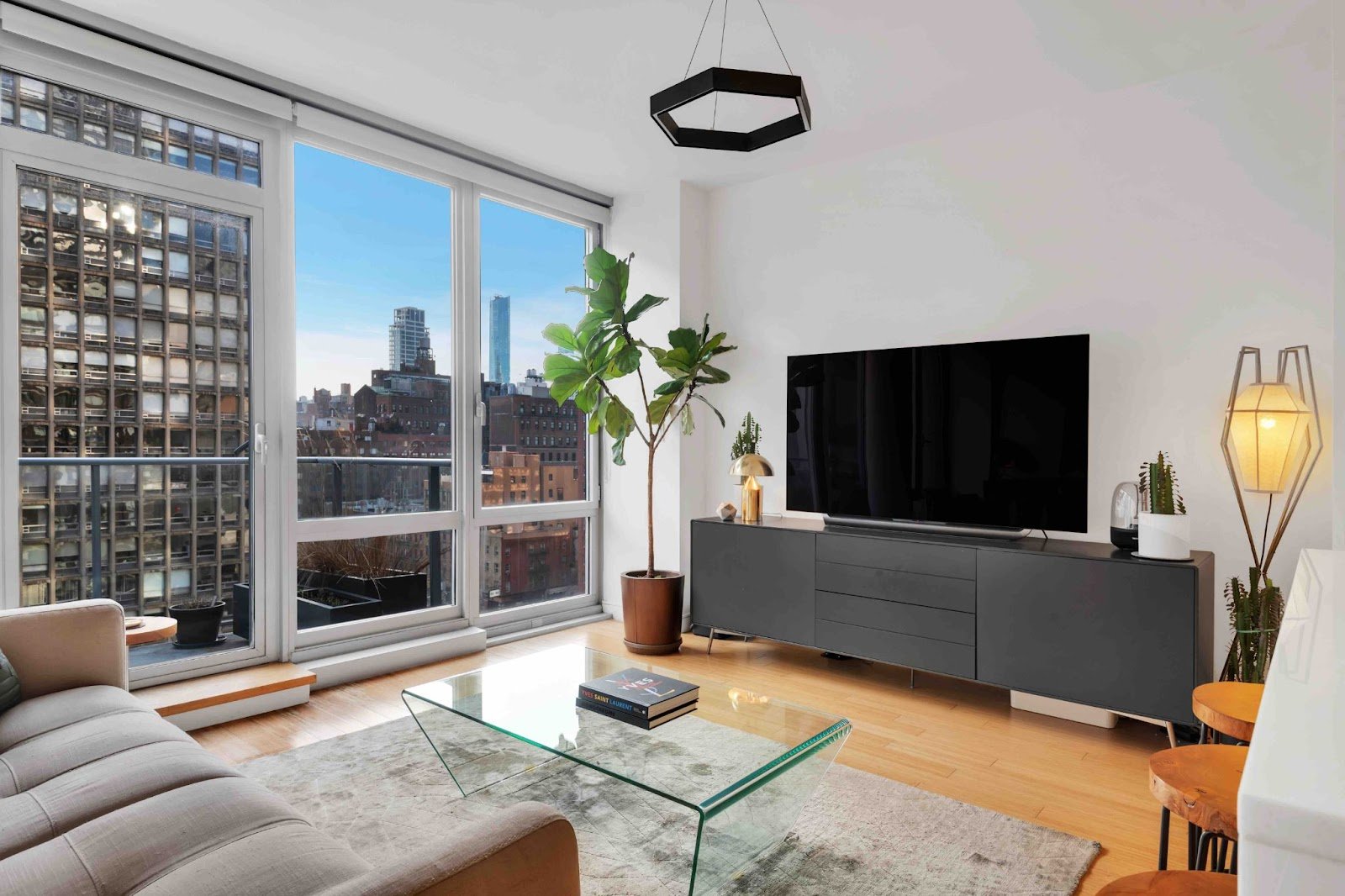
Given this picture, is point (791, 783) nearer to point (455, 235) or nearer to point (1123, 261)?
point (1123, 261)

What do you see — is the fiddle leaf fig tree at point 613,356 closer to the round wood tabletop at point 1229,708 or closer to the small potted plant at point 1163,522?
the small potted plant at point 1163,522

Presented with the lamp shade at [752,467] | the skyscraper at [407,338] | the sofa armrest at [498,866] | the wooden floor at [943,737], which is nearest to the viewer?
the sofa armrest at [498,866]

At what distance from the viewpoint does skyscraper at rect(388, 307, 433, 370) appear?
156 inches

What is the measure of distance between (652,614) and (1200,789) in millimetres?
2988

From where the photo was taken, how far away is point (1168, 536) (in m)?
2.80

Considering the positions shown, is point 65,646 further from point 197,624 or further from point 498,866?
point 498,866

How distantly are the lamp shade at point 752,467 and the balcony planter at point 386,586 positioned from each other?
67.7 inches

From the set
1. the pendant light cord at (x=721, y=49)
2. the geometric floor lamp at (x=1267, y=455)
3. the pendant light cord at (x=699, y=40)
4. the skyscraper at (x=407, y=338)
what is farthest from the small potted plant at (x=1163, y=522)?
the skyscraper at (x=407, y=338)

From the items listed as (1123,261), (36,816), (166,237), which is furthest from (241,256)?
(1123,261)

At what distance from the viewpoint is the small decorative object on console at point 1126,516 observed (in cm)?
300

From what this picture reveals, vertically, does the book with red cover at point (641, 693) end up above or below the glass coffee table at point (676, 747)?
above

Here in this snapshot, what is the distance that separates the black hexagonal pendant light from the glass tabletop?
1652 millimetres

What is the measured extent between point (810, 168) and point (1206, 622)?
2848 mm

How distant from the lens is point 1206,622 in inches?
111
